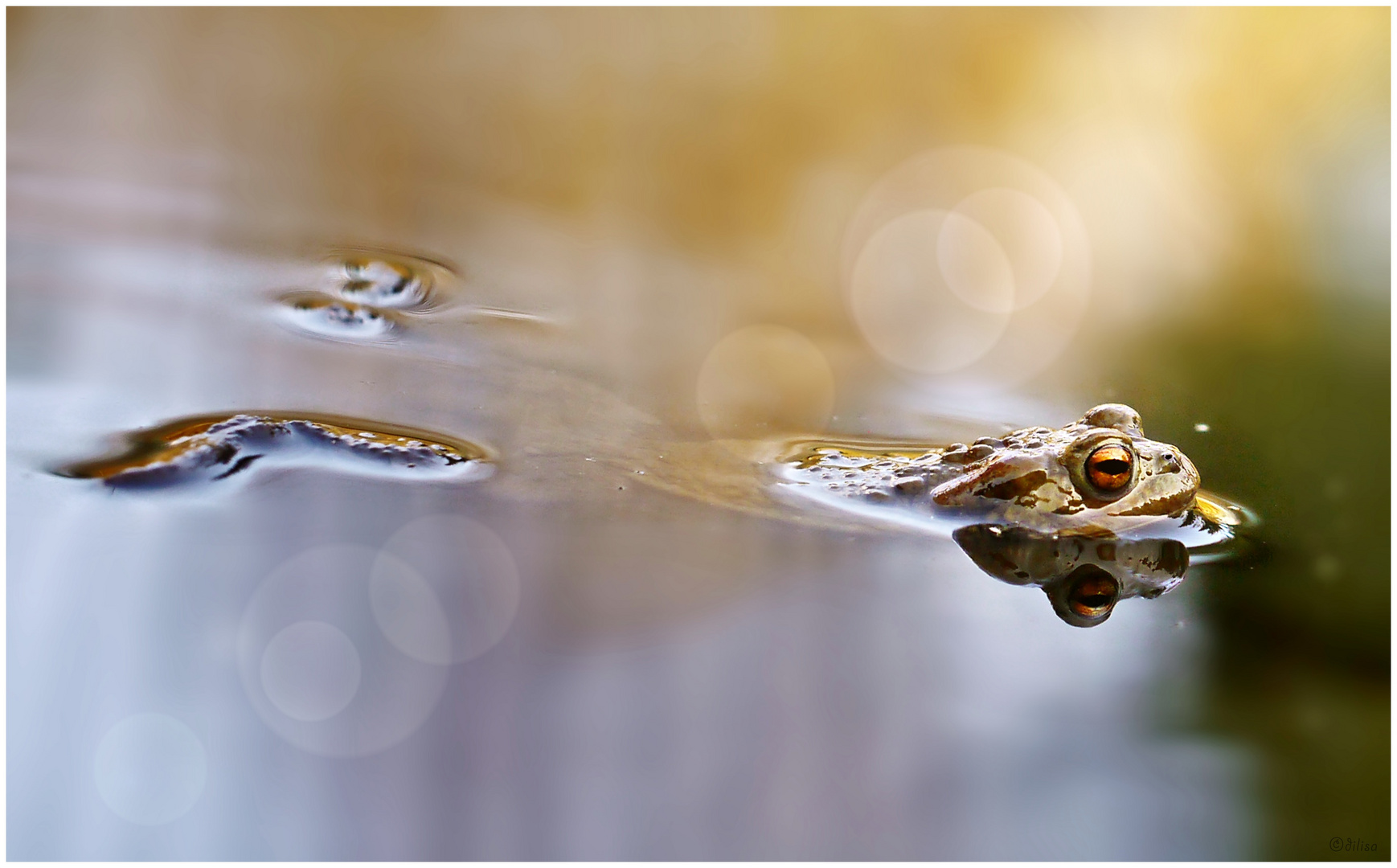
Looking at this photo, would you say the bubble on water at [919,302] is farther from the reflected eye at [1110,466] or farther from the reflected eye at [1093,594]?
the reflected eye at [1093,594]

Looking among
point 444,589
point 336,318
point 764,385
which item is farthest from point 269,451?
point 764,385

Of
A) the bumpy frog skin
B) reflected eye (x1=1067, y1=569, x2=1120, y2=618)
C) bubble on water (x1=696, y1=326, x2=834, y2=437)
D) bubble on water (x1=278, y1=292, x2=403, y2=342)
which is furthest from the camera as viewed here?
bubble on water (x1=278, y1=292, x2=403, y2=342)

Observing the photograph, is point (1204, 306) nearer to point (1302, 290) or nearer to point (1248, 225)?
point (1302, 290)

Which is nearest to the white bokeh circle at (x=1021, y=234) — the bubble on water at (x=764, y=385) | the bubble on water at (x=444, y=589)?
the bubble on water at (x=764, y=385)

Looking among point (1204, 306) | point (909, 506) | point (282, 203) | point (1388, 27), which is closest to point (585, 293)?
point (282, 203)

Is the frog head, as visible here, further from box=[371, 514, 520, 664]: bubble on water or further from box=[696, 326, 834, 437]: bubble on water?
box=[371, 514, 520, 664]: bubble on water

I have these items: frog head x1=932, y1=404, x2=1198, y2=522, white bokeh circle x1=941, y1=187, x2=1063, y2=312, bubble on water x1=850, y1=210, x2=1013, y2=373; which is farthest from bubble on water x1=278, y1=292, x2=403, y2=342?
white bokeh circle x1=941, y1=187, x2=1063, y2=312
